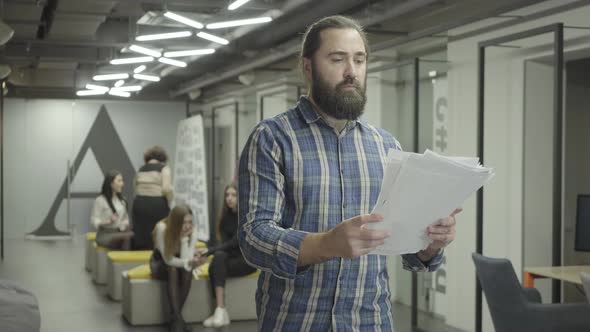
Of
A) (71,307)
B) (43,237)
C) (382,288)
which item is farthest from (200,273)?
(43,237)

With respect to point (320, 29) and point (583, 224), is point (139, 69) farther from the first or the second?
point (320, 29)

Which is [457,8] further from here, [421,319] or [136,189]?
[136,189]

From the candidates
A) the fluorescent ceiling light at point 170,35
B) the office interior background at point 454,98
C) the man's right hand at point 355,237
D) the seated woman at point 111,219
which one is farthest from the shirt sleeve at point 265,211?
the seated woman at point 111,219

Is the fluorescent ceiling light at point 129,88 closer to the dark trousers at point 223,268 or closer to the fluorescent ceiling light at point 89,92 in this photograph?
the fluorescent ceiling light at point 89,92

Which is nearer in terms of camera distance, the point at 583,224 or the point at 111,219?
the point at 583,224

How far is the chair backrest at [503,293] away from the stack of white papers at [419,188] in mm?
4111

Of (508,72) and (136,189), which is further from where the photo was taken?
(136,189)

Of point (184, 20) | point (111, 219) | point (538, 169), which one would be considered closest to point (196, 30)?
point (184, 20)

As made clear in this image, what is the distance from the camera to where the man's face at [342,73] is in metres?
2.04

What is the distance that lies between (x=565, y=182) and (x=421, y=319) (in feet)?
5.95

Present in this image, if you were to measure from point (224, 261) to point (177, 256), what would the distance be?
1.64 ft

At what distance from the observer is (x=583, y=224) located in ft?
21.3

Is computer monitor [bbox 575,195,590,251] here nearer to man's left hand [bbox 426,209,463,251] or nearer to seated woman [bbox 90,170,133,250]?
man's left hand [bbox 426,209,463,251]

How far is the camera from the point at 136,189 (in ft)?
37.7
